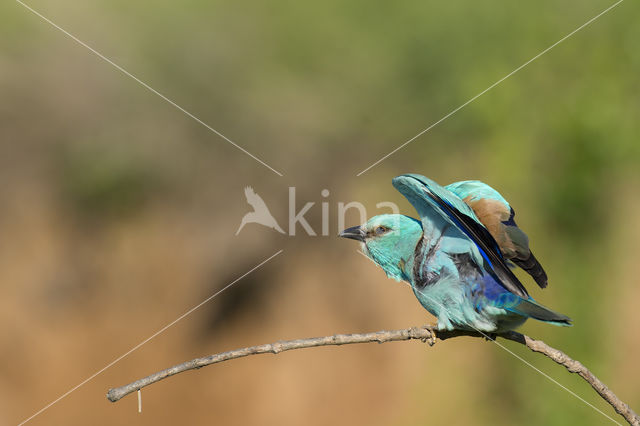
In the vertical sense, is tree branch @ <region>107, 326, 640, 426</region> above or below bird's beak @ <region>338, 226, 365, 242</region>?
below

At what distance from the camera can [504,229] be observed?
8.22ft

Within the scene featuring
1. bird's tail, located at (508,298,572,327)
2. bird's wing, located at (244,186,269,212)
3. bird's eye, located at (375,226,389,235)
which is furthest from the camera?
bird's wing, located at (244,186,269,212)

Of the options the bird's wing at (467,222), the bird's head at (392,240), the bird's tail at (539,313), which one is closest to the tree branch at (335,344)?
the bird's tail at (539,313)

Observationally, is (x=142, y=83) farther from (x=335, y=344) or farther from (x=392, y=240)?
(x=335, y=344)

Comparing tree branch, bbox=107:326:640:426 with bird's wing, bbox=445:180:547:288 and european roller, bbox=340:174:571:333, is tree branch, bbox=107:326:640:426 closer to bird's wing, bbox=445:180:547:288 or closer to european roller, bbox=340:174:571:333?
european roller, bbox=340:174:571:333

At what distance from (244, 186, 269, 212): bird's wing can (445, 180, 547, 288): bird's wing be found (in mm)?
4068

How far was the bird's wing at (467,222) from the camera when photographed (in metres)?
2.31

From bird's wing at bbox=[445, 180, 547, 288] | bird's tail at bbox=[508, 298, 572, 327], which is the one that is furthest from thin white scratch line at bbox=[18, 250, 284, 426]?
bird's tail at bbox=[508, 298, 572, 327]

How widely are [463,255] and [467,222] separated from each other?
336 mm

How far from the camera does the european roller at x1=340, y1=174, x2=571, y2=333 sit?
2.35 m

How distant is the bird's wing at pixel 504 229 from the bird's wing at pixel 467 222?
7 centimetres

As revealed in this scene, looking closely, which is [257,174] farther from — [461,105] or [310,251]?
[461,105]

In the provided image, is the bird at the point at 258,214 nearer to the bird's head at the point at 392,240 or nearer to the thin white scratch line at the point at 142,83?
the thin white scratch line at the point at 142,83

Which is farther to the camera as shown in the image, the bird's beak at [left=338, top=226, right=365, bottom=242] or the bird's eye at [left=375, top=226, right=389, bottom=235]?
the bird's beak at [left=338, top=226, right=365, bottom=242]
